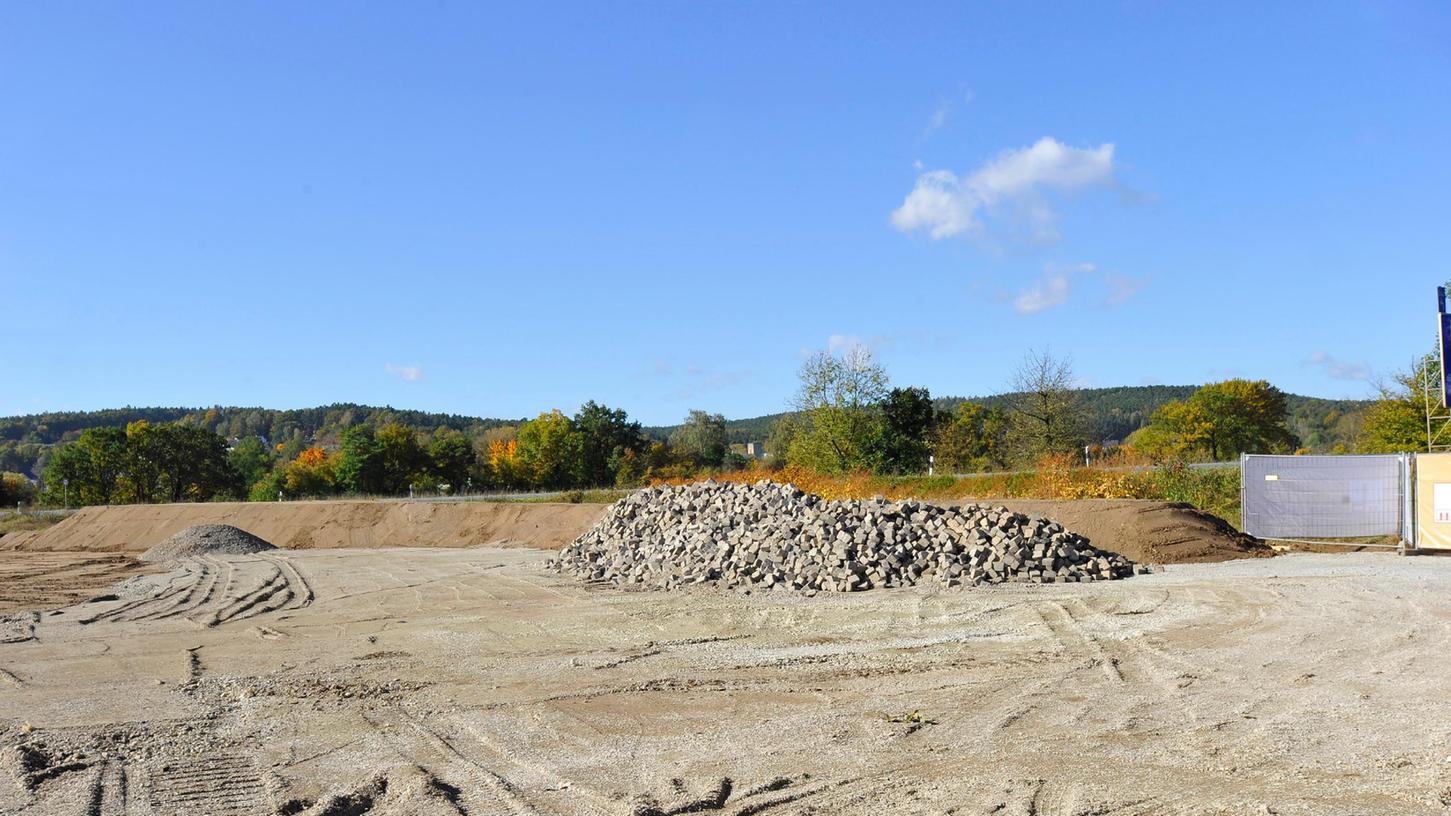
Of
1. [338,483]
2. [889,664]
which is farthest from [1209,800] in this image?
[338,483]

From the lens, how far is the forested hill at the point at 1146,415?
207 feet

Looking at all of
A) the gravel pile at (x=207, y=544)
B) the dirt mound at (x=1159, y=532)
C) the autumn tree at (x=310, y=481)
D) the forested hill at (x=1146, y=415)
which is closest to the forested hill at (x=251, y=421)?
the forested hill at (x=1146, y=415)

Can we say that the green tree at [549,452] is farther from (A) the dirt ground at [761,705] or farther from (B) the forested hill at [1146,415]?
(A) the dirt ground at [761,705]

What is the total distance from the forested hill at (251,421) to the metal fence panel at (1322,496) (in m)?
122

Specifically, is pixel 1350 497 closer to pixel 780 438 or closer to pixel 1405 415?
pixel 1405 415

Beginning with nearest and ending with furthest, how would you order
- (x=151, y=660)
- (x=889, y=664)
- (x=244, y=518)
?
(x=889, y=664), (x=151, y=660), (x=244, y=518)

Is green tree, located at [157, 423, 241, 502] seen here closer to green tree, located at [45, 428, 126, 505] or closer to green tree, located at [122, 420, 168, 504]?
green tree, located at [122, 420, 168, 504]

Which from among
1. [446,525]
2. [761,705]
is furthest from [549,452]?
[761,705]

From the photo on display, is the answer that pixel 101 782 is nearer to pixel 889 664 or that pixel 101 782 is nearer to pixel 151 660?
pixel 151 660

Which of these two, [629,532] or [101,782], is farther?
[629,532]

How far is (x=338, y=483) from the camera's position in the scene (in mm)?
73688

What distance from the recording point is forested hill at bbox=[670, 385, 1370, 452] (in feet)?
207

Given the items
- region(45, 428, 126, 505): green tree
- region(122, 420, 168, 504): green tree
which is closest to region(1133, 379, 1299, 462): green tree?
region(122, 420, 168, 504): green tree

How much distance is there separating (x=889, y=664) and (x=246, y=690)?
Answer: 20.2 ft
